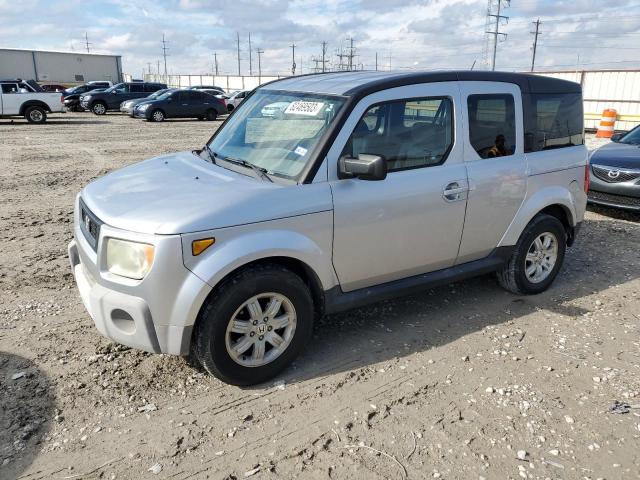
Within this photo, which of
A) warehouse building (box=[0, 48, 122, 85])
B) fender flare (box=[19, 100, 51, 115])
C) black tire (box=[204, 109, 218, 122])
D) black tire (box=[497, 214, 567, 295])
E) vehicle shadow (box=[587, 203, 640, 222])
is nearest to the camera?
black tire (box=[497, 214, 567, 295])

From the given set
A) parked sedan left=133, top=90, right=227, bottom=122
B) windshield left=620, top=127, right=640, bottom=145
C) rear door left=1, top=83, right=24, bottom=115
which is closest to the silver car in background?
windshield left=620, top=127, right=640, bottom=145

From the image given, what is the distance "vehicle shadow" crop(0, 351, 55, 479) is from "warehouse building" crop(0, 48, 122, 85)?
52865 millimetres

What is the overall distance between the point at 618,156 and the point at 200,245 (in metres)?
7.37

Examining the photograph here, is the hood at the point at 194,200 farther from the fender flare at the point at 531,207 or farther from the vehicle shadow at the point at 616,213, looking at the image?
the vehicle shadow at the point at 616,213

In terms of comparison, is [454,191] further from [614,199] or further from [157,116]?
[157,116]

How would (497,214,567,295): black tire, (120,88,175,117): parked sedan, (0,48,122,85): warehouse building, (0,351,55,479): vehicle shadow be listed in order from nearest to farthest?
(0,351,55,479): vehicle shadow, (497,214,567,295): black tire, (120,88,175,117): parked sedan, (0,48,122,85): warehouse building

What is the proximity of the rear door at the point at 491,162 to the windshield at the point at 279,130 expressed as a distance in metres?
1.23

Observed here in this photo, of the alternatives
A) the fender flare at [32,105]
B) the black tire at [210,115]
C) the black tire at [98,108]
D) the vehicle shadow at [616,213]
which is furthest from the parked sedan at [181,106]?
the vehicle shadow at [616,213]

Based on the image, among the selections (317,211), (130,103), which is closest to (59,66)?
(130,103)

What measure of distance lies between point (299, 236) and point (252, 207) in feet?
1.20

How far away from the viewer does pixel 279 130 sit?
3775mm

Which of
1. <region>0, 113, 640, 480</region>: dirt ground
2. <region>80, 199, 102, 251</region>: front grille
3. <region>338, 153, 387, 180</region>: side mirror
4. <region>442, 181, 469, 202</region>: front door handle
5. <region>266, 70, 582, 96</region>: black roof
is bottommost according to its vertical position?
<region>0, 113, 640, 480</region>: dirt ground

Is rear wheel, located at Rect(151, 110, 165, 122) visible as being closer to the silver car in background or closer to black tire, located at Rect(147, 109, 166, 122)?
black tire, located at Rect(147, 109, 166, 122)

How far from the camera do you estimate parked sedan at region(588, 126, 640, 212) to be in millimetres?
7473
